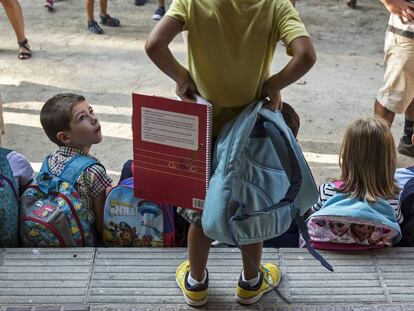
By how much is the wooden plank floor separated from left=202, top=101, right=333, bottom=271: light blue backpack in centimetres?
43

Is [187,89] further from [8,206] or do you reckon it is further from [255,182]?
[8,206]

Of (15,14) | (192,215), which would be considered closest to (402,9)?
(192,215)

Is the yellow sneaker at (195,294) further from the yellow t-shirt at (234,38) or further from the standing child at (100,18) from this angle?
the standing child at (100,18)

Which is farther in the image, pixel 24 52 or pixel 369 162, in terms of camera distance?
pixel 24 52

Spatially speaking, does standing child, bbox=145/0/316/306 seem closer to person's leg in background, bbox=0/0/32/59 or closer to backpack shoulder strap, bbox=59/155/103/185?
backpack shoulder strap, bbox=59/155/103/185

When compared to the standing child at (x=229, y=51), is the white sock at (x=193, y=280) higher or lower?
lower

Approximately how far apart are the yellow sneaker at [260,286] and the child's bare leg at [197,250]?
0.53ft

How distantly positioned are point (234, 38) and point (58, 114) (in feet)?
3.51

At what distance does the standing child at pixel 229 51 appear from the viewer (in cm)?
212

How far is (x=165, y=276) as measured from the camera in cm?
268

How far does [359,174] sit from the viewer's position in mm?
2789

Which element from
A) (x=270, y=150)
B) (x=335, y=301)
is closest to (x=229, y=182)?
(x=270, y=150)

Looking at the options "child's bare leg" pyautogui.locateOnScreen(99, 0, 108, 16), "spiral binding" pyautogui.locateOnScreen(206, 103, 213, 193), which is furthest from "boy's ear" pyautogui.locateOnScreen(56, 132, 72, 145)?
"child's bare leg" pyautogui.locateOnScreen(99, 0, 108, 16)

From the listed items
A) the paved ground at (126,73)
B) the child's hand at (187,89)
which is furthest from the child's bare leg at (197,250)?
the paved ground at (126,73)
